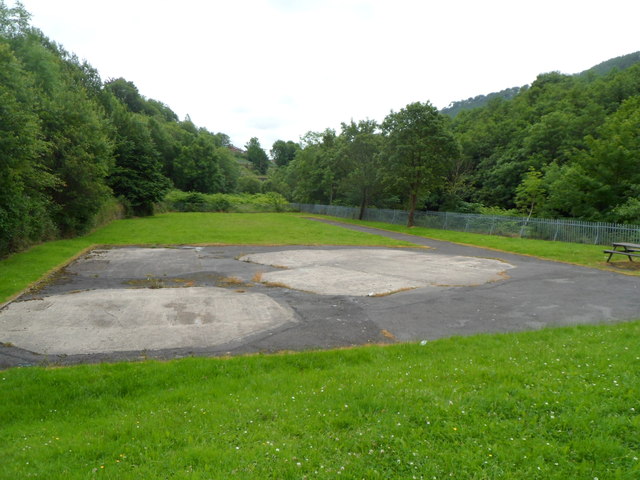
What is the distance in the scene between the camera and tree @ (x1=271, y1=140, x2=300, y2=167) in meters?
146

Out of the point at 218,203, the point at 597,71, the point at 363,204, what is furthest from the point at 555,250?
the point at 597,71

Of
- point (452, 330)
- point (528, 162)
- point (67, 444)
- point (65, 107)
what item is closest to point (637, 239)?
point (452, 330)

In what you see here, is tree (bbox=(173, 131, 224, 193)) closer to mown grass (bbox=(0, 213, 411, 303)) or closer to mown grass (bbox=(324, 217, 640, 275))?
mown grass (bbox=(0, 213, 411, 303))

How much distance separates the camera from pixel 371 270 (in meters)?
13.5

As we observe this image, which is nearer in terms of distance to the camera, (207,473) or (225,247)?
(207,473)

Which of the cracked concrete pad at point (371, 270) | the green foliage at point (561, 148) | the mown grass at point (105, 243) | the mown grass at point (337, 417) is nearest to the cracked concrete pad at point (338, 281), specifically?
the cracked concrete pad at point (371, 270)

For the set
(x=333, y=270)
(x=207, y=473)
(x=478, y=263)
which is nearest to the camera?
(x=207, y=473)

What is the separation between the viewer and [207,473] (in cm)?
290

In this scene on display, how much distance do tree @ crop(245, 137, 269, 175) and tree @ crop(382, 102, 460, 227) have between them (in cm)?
12081

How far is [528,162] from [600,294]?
1596 inches

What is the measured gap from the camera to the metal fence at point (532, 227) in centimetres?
1981

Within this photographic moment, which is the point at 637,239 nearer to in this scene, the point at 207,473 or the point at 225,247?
the point at 225,247

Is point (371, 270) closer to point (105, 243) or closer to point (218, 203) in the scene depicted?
point (105, 243)

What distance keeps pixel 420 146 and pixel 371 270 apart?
73.3 ft
